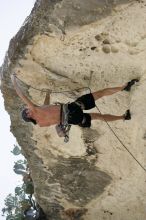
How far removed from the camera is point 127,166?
22.8 ft

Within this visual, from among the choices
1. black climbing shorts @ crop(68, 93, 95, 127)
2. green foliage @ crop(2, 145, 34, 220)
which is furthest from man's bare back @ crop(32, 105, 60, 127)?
green foliage @ crop(2, 145, 34, 220)

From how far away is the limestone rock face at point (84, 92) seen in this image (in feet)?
16.8

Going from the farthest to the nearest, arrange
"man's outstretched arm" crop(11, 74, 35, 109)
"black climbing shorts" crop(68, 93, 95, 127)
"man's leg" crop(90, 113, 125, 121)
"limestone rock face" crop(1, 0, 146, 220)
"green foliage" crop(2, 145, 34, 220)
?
"green foliage" crop(2, 145, 34, 220) < "man's leg" crop(90, 113, 125, 121) < "black climbing shorts" crop(68, 93, 95, 127) < "man's outstretched arm" crop(11, 74, 35, 109) < "limestone rock face" crop(1, 0, 146, 220)

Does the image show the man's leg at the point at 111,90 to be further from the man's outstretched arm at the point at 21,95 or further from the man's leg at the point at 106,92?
the man's outstretched arm at the point at 21,95

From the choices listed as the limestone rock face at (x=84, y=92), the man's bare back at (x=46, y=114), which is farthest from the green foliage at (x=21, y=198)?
the man's bare back at (x=46, y=114)

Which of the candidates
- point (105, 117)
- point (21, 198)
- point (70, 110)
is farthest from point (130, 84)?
point (21, 198)

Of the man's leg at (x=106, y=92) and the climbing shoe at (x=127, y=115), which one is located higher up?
the man's leg at (x=106, y=92)

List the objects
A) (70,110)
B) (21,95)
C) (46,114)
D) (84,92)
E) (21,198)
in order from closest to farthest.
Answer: (21,95) < (46,114) < (70,110) < (84,92) < (21,198)

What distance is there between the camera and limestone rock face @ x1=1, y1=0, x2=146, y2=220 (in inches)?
202

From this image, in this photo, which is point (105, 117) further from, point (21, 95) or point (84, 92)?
point (21, 95)

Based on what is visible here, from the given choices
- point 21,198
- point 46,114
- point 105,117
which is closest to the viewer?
point 46,114

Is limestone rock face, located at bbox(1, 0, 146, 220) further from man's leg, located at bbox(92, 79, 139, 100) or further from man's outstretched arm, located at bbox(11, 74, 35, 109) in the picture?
man's outstretched arm, located at bbox(11, 74, 35, 109)

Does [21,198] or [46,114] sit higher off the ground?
[46,114]

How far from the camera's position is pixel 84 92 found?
621cm
